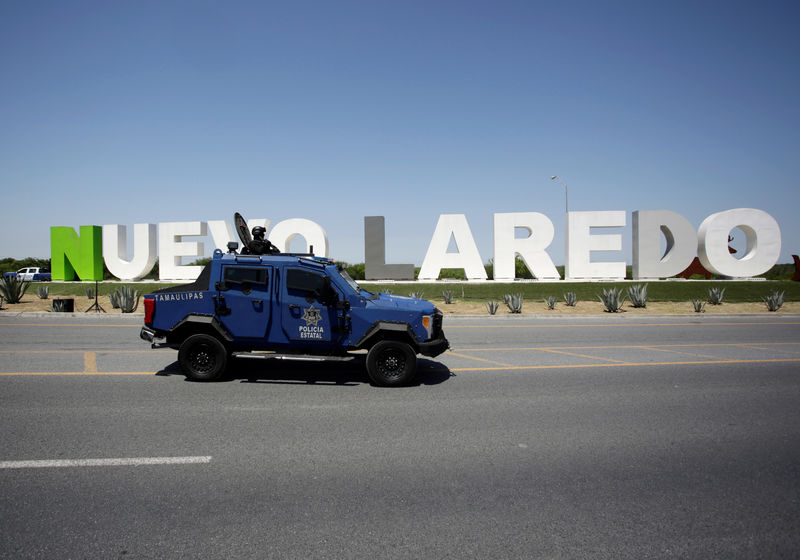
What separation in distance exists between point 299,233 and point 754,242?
106ft

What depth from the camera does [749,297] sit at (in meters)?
27.5

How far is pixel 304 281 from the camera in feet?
25.0

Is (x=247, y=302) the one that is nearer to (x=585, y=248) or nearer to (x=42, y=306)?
(x=42, y=306)

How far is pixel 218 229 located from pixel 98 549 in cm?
3538

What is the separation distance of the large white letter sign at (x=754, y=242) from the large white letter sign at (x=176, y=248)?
36.9 meters

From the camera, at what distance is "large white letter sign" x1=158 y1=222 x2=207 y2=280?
1416 inches

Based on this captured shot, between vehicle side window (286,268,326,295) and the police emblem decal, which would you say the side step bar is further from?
vehicle side window (286,268,326,295)

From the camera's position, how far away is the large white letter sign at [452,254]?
3266 centimetres

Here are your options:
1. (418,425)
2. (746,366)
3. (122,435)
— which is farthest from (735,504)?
(746,366)

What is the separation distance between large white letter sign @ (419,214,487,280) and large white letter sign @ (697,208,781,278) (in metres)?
15.8

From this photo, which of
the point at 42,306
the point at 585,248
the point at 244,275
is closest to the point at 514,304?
the point at 585,248

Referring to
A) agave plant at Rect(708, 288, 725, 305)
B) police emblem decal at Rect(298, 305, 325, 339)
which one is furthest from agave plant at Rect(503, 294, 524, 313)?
police emblem decal at Rect(298, 305, 325, 339)

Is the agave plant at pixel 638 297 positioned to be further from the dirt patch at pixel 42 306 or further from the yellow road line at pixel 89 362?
the dirt patch at pixel 42 306

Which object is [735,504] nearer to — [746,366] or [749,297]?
[746,366]
